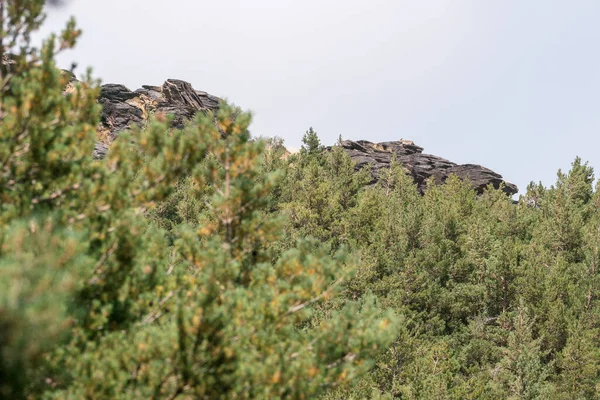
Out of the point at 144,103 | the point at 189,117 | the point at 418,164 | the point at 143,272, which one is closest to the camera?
the point at 143,272

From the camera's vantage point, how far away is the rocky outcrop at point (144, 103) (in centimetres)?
6022

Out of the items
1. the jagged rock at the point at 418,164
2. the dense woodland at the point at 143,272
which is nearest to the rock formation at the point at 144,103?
the jagged rock at the point at 418,164

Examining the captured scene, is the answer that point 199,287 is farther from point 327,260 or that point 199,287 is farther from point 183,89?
point 183,89

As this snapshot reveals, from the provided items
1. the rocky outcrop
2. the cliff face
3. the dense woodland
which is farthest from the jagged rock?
the dense woodland

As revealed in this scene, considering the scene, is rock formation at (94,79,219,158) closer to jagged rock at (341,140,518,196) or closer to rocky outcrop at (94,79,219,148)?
rocky outcrop at (94,79,219,148)

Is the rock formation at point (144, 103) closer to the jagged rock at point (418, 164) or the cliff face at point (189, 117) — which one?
the cliff face at point (189, 117)

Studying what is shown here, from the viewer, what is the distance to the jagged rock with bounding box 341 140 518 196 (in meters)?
69.0

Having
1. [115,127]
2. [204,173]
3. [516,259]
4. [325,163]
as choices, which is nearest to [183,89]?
[115,127]

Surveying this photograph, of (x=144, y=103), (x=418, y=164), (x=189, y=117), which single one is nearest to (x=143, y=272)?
A: (x=189, y=117)

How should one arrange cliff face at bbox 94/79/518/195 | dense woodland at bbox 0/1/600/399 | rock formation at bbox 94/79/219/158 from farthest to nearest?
cliff face at bbox 94/79/518/195
rock formation at bbox 94/79/219/158
dense woodland at bbox 0/1/600/399

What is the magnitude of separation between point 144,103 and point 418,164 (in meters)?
42.1

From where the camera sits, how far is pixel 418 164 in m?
72.8

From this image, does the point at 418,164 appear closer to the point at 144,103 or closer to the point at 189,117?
the point at 189,117

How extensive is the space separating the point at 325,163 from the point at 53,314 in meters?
50.3
